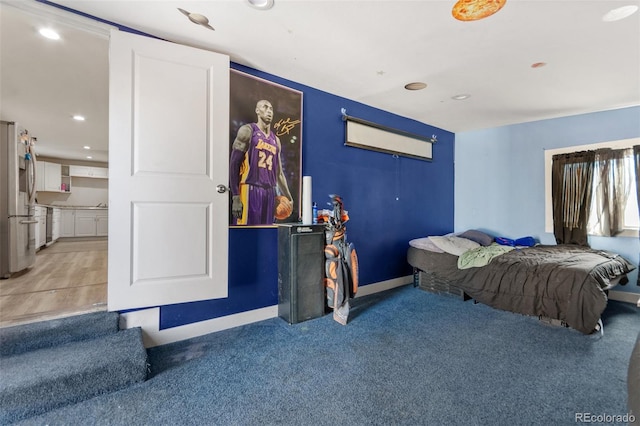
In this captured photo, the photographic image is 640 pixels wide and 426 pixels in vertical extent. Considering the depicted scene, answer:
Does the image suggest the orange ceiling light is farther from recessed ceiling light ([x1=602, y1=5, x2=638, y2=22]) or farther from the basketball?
the basketball

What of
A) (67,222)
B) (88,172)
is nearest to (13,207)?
(67,222)

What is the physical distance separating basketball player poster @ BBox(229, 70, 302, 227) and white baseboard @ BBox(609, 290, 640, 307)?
13.1 feet

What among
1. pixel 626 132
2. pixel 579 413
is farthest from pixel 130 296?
pixel 626 132

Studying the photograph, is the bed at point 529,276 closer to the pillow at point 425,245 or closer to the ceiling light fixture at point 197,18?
the pillow at point 425,245

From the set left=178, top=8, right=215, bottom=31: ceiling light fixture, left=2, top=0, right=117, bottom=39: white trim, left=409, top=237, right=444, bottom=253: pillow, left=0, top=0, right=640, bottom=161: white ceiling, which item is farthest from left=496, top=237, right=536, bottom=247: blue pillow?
left=2, top=0, right=117, bottom=39: white trim

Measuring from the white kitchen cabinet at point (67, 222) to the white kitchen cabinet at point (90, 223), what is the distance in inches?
3.0

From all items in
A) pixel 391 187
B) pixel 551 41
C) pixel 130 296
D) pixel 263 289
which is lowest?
pixel 263 289

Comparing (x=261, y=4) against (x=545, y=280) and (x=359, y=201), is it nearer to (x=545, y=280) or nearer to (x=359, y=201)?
(x=359, y=201)

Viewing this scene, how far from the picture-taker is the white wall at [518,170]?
3500 millimetres

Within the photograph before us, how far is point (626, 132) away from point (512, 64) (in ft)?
7.49

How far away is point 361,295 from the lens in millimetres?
3502

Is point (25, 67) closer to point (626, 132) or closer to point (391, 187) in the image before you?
point (391, 187)

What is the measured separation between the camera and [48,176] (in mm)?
6820

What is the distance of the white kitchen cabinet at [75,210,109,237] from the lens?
7117mm
